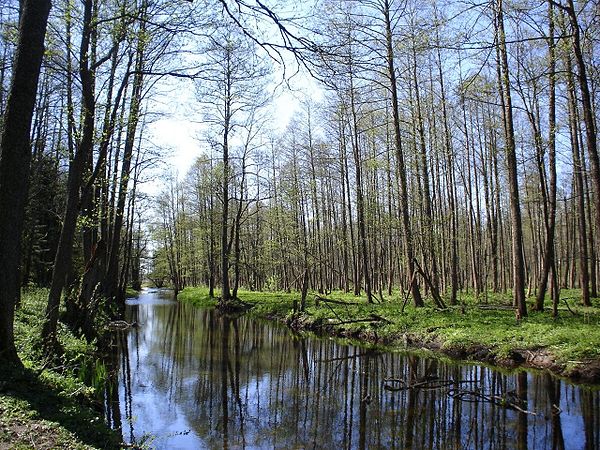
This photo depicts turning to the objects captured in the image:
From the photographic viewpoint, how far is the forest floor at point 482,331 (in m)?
9.61

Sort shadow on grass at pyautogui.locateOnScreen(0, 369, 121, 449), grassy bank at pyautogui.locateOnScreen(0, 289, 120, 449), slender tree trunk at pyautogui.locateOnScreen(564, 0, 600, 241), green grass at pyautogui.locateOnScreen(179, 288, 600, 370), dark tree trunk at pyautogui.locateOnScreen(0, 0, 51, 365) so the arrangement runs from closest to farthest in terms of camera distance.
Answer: grassy bank at pyautogui.locateOnScreen(0, 289, 120, 449), shadow on grass at pyautogui.locateOnScreen(0, 369, 121, 449), dark tree trunk at pyautogui.locateOnScreen(0, 0, 51, 365), slender tree trunk at pyautogui.locateOnScreen(564, 0, 600, 241), green grass at pyautogui.locateOnScreen(179, 288, 600, 370)

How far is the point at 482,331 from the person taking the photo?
12203 millimetres

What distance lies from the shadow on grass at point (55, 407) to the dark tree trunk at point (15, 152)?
0.39 metres

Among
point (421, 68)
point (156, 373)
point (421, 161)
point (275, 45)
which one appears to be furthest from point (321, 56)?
point (421, 68)

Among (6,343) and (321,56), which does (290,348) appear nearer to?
(6,343)

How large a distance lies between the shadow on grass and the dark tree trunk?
395 mm

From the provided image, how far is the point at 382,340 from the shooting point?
14031 mm

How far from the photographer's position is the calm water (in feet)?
21.1

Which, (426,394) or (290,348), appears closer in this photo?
(426,394)

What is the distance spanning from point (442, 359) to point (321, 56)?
903cm

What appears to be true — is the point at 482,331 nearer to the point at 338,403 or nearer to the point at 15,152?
the point at 338,403

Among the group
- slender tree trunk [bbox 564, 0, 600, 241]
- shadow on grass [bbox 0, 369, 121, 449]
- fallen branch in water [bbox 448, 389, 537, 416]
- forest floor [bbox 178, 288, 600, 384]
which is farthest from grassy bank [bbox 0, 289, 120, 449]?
slender tree trunk [bbox 564, 0, 600, 241]

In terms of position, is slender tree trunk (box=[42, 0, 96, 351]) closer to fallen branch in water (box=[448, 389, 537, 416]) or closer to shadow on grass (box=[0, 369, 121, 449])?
shadow on grass (box=[0, 369, 121, 449])

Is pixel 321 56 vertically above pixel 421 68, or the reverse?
pixel 421 68
